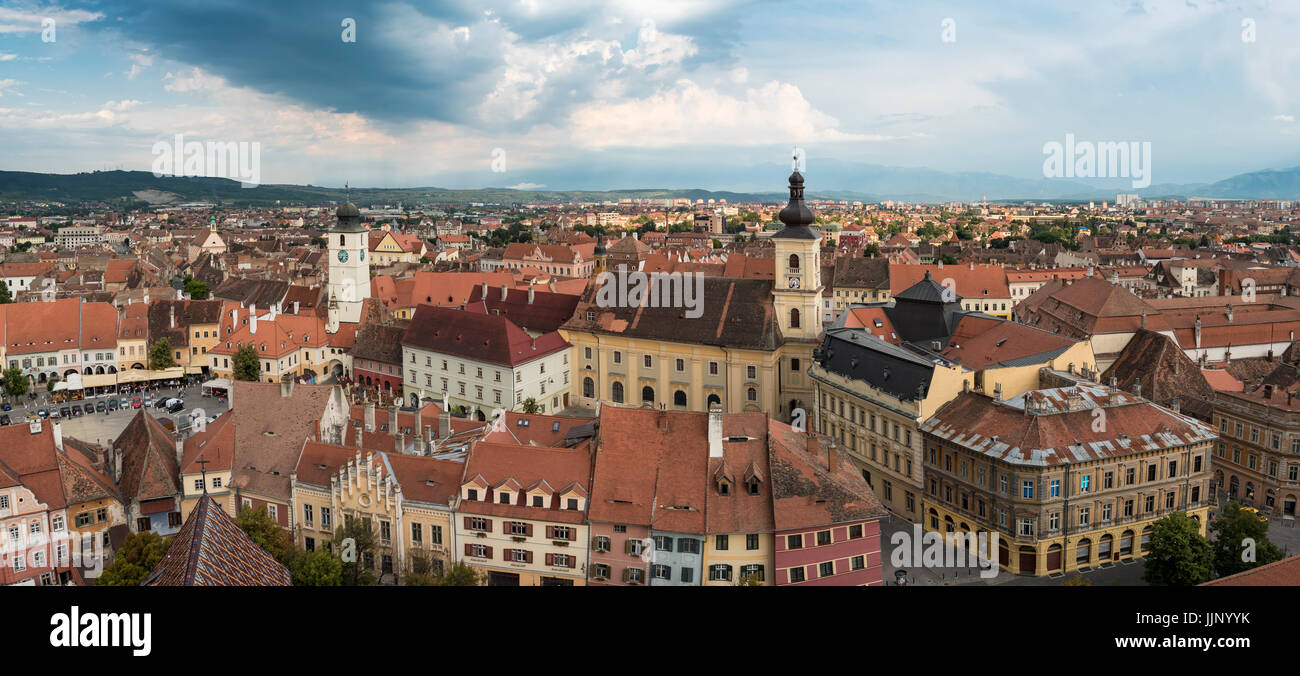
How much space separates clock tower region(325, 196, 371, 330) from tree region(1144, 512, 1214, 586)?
63.7m

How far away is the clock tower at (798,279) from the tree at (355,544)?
3055 centimetres

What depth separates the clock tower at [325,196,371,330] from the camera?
3140 inches

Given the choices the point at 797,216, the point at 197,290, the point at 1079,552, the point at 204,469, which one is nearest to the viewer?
the point at 204,469

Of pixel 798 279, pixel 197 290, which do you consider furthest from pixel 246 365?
pixel 197 290

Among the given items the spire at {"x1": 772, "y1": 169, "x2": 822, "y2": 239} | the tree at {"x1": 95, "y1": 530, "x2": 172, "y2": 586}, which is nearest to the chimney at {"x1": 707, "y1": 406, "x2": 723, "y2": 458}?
the tree at {"x1": 95, "y1": 530, "x2": 172, "y2": 586}

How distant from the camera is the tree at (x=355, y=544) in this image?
108ft

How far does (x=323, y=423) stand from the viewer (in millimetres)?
40594

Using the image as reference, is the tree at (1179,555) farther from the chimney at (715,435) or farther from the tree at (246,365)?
the tree at (246,365)

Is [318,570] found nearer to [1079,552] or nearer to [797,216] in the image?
[1079,552]

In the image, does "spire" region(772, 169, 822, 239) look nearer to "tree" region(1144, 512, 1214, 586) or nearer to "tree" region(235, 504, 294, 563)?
"tree" region(1144, 512, 1214, 586)

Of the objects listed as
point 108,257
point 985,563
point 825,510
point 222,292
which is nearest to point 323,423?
point 825,510

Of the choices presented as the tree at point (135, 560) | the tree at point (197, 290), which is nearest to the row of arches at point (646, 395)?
the tree at point (135, 560)

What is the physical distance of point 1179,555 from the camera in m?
32.0

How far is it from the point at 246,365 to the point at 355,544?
39116 mm
